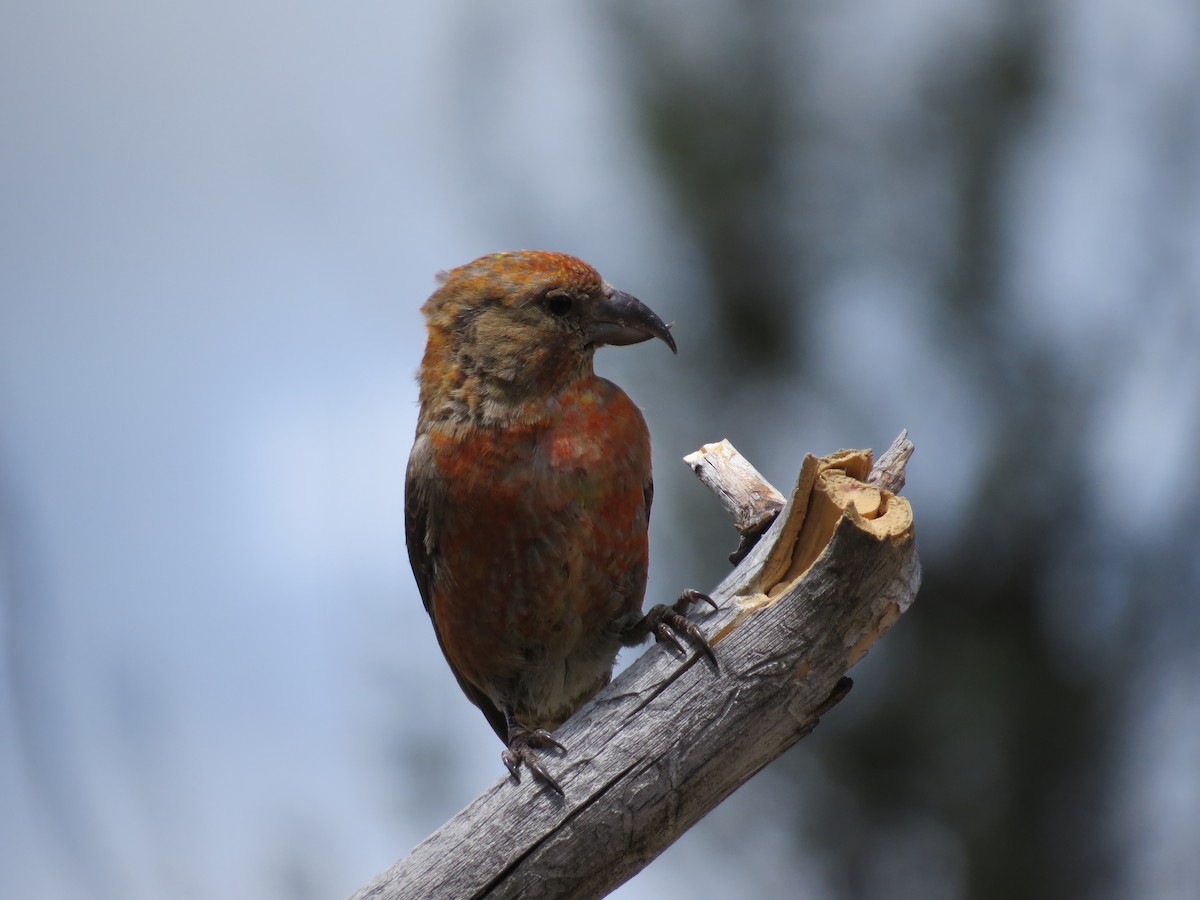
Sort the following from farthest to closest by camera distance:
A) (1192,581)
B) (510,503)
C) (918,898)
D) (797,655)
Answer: (1192,581) → (918,898) → (510,503) → (797,655)

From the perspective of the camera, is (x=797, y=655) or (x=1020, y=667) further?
(x=1020, y=667)

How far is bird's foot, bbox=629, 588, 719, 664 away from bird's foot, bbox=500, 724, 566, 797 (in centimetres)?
37

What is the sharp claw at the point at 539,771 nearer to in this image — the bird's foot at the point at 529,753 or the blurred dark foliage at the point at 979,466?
the bird's foot at the point at 529,753

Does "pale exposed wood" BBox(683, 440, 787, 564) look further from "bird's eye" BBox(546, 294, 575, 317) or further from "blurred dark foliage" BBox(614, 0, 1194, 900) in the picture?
"blurred dark foliage" BBox(614, 0, 1194, 900)

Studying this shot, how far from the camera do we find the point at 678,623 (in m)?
2.72

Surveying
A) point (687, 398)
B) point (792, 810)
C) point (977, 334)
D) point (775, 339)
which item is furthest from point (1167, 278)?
point (792, 810)

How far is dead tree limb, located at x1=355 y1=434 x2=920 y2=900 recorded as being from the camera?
2541 mm

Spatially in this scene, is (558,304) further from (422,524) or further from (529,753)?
(529,753)

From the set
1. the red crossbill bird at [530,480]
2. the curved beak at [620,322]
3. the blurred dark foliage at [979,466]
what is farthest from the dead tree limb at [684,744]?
the blurred dark foliage at [979,466]

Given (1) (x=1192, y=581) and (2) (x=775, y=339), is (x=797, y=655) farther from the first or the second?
(1) (x=1192, y=581)

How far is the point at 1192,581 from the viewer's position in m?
7.79

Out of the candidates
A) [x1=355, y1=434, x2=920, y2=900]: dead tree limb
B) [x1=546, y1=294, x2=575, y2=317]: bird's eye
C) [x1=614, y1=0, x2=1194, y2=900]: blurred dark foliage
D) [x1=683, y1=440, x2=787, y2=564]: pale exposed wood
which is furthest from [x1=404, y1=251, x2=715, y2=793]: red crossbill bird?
[x1=614, y1=0, x2=1194, y2=900]: blurred dark foliage

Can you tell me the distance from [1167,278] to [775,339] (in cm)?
267

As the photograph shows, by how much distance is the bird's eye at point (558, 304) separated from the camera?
334 centimetres
